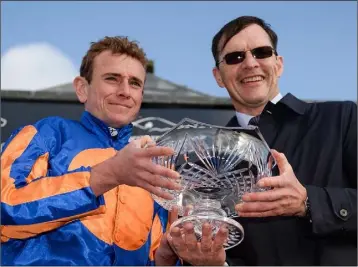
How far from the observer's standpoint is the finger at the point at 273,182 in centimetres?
140

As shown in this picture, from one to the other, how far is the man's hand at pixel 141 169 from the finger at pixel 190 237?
0.11 metres

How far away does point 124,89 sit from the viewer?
2.05m

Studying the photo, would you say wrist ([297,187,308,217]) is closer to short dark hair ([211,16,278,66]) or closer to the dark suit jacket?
the dark suit jacket

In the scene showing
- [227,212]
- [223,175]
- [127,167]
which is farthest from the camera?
[227,212]

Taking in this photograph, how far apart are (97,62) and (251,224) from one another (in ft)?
3.34

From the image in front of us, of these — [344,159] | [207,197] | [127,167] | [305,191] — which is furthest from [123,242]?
A: [344,159]

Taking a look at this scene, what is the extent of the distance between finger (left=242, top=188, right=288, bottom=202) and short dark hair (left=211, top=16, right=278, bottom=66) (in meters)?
1.01

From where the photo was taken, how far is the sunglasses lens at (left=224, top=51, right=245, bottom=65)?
217 cm

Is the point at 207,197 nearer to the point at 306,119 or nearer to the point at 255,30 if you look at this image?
the point at 306,119

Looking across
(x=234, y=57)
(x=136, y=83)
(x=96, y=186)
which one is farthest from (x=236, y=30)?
(x=96, y=186)

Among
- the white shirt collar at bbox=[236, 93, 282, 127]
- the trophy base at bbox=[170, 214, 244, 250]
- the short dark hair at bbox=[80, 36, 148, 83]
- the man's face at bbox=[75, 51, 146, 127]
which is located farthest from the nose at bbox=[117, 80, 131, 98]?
the trophy base at bbox=[170, 214, 244, 250]

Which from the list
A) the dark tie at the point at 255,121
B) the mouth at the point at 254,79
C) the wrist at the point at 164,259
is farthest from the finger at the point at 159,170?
the mouth at the point at 254,79

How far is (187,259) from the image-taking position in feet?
5.66

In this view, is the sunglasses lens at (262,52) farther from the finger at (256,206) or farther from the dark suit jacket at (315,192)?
the finger at (256,206)
